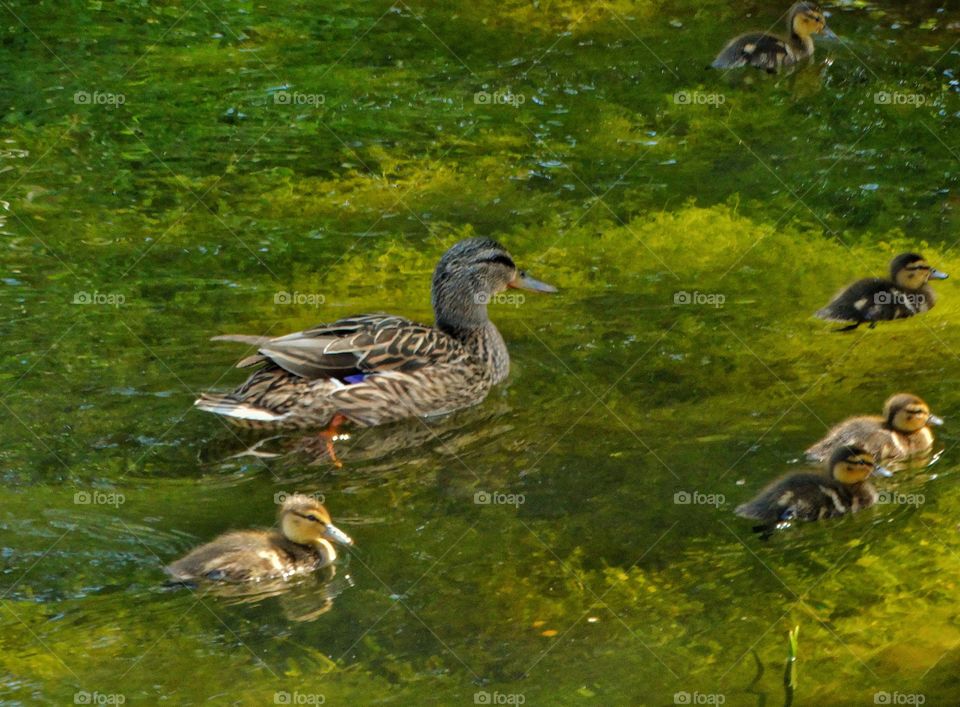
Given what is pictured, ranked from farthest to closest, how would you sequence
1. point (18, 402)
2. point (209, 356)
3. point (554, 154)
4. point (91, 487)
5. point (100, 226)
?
point (554, 154) → point (100, 226) → point (209, 356) → point (18, 402) → point (91, 487)

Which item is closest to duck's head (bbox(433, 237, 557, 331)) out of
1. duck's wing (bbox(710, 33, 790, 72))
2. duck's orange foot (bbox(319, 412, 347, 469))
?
duck's orange foot (bbox(319, 412, 347, 469))

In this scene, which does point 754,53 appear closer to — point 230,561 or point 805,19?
point 805,19

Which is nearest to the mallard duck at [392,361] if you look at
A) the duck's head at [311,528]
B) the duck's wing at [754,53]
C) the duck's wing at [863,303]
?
the duck's head at [311,528]

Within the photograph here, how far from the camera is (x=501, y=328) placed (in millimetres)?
8992

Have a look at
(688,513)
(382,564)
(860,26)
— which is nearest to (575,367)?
(688,513)

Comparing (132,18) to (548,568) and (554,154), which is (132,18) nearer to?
(554,154)

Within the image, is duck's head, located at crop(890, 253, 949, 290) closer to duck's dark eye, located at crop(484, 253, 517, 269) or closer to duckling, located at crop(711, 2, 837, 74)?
duck's dark eye, located at crop(484, 253, 517, 269)

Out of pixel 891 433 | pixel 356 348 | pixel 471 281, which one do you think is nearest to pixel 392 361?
pixel 356 348

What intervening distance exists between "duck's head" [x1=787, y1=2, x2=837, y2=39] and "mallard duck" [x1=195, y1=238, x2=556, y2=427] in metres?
4.30

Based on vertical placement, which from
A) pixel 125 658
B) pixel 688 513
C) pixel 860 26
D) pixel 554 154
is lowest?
pixel 125 658

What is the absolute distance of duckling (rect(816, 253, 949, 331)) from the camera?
8.66 m

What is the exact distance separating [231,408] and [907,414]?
3.21m

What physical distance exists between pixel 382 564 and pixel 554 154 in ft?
15.0

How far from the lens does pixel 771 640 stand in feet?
19.6
